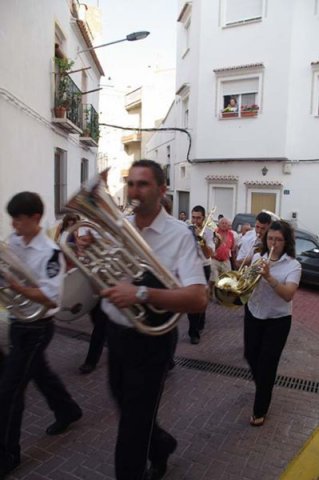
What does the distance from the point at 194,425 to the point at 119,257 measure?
6.87 ft

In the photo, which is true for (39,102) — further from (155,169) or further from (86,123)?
(155,169)

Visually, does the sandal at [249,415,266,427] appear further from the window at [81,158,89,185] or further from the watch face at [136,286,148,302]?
the window at [81,158,89,185]

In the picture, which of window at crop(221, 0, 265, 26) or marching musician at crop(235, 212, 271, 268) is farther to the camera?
window at crop(221, 0, 265, 26)

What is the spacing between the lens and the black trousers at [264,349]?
3.46 metres

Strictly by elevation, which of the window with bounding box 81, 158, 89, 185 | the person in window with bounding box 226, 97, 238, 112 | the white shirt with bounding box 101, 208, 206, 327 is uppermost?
the person in window with bounding box 226, 97, 238, 112

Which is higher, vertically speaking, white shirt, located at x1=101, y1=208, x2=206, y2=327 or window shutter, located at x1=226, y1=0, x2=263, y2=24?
window shutter, located at x1=226, y1=0, x2=263, y2=24

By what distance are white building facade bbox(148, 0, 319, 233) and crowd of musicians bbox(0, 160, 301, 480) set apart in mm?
11720

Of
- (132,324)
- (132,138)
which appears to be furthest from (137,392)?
(132,138)

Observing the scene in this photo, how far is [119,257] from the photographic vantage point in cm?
212

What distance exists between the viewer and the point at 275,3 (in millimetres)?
14500

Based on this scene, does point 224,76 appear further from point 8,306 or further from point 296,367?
point 8,306

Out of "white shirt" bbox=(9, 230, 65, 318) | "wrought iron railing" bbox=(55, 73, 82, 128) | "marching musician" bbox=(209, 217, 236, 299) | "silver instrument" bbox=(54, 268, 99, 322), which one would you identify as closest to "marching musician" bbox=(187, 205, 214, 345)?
"marching musician" bbox=(209, 217, 236, 299)

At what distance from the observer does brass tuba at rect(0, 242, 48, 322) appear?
2564mm

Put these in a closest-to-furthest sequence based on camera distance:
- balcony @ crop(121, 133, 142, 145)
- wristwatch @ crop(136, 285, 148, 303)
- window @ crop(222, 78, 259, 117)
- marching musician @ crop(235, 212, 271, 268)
A: wristwatch @ crop(136, 285, 148, 303)
marching musician @ crop(235, 212, 271, 268)
window @ crop(222, 78, 259, 117)
balcony @ crop(121, 133, 142, 145)
